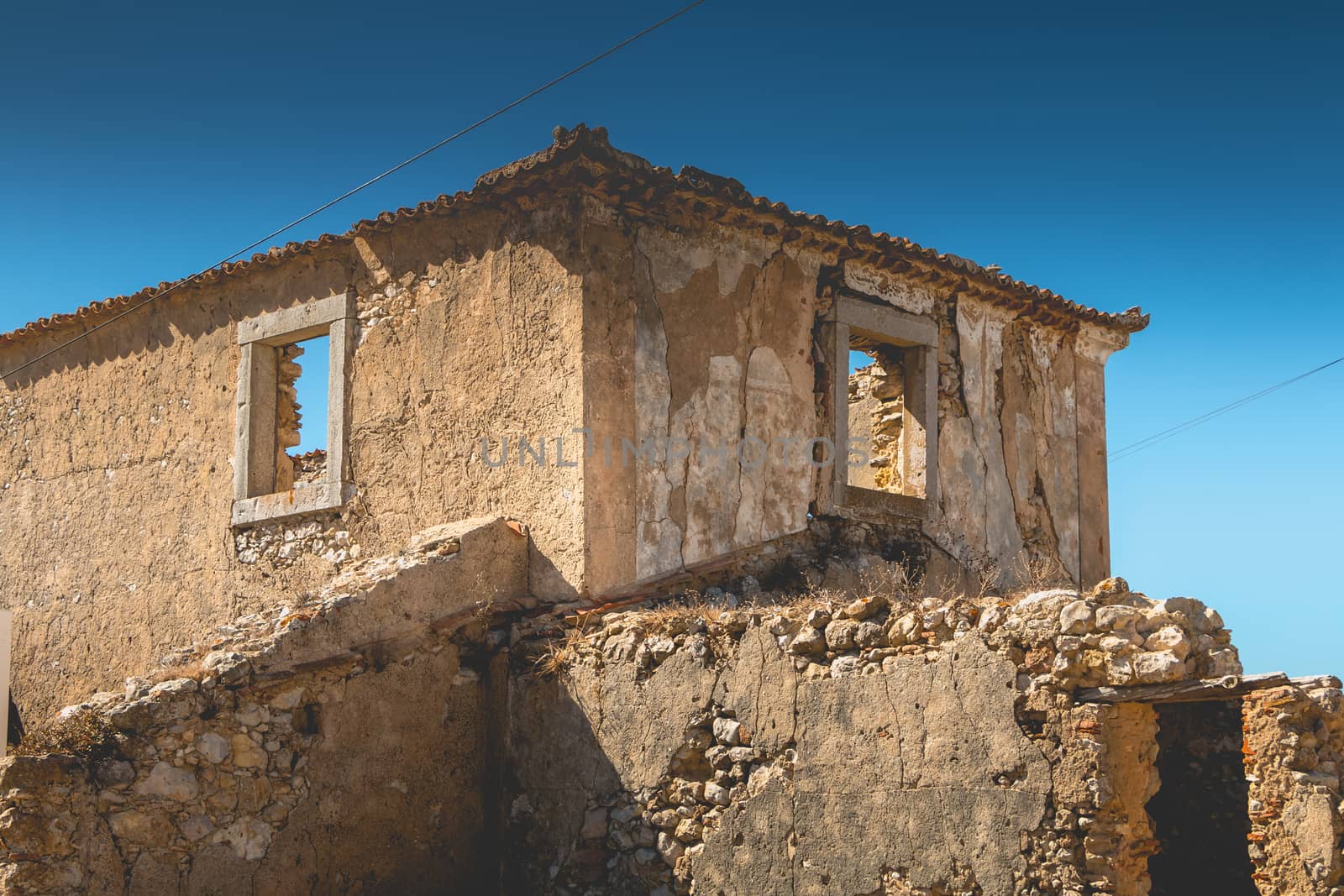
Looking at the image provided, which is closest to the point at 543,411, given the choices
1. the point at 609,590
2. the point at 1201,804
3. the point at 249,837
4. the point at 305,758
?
the point at 609,590

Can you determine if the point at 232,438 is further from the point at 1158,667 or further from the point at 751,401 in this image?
the point at 1158,667

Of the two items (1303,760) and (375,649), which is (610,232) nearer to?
(375,649)

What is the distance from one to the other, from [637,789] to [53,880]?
324 cm

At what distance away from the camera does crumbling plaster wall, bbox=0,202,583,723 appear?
387 inches

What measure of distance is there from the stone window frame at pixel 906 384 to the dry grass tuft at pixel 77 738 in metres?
5.46

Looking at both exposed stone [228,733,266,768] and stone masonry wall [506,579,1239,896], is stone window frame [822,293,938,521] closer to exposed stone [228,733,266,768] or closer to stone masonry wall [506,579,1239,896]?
stone masonry wall [506,579,1239,896]

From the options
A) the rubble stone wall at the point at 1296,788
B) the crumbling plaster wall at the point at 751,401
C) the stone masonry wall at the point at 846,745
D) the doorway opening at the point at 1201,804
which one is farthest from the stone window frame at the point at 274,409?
the rubble stone wall at the point at 1296,788

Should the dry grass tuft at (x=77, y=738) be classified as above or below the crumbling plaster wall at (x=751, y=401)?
below

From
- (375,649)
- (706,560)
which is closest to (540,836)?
(375,649)

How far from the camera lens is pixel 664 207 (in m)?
9.98

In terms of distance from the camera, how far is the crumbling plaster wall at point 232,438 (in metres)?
9.83

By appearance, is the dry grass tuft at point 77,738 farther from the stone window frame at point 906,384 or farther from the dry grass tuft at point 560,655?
the stone window frame at point 906,384

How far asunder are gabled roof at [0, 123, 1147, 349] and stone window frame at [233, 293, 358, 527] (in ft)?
1.63

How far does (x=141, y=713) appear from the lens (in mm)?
7699
